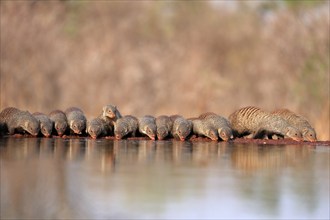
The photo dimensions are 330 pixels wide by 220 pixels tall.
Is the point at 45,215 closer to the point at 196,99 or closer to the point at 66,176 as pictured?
the point at 66,176

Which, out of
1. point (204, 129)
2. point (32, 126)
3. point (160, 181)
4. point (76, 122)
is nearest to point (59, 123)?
point (76, 122)

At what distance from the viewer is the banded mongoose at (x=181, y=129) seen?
13188mm

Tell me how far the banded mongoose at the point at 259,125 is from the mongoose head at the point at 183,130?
1153mm

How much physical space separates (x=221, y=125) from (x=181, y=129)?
0.69 m

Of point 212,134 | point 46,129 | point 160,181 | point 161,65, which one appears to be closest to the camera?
point 160,181

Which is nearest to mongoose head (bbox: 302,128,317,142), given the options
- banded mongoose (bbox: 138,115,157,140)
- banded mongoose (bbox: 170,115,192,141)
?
banded mongoose (bbox: 170,115,192,141)

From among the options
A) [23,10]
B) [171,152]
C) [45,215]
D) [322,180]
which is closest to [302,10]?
[23,10]

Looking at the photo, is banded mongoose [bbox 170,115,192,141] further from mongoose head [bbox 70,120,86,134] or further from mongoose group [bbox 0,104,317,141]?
mongoose head [bbox 70,120,86,134]

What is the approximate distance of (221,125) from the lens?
531 inches

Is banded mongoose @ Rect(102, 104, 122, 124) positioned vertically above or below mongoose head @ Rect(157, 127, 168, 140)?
above

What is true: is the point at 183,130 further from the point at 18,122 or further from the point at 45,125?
the point at 18,122

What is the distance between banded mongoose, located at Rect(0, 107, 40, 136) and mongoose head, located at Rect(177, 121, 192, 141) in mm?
2094

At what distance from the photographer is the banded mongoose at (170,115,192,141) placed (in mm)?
13188

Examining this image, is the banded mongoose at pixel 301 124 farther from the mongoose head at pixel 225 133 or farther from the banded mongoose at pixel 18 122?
the banded mongoose at pixel 18 122
